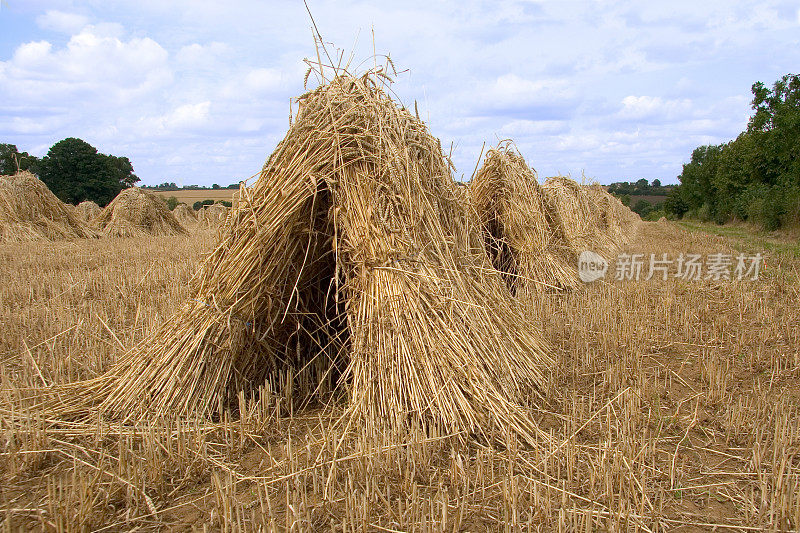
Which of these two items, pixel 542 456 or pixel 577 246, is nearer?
pixel 542 456

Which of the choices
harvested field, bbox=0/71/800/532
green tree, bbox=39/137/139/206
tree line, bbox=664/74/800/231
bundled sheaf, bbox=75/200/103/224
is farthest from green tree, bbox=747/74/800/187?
green tree, bbox=39/137/139/206

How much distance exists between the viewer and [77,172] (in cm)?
3772

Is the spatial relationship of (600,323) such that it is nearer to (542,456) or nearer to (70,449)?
(542,456)

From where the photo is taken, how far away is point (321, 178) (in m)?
3.38

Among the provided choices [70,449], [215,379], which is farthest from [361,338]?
[70,449]

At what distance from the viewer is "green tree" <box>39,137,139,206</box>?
37.1 m

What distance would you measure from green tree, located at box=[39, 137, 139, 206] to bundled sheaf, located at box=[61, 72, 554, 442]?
3933 cm

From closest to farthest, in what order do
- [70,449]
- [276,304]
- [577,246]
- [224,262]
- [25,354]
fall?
[70,449]
[224,262]
[276,304]
[25,354]
[577,246]

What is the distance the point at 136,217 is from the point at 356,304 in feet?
54.0

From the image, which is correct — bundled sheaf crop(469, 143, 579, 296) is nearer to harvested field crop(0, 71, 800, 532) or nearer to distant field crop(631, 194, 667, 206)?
harvested field crop(0, 71, 800, 532)

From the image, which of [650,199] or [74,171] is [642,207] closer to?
[650,199]

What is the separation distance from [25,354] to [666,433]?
185 inches

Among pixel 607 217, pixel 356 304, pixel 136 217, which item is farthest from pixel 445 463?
pixel 136 217

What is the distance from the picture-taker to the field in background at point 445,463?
2238 mm
